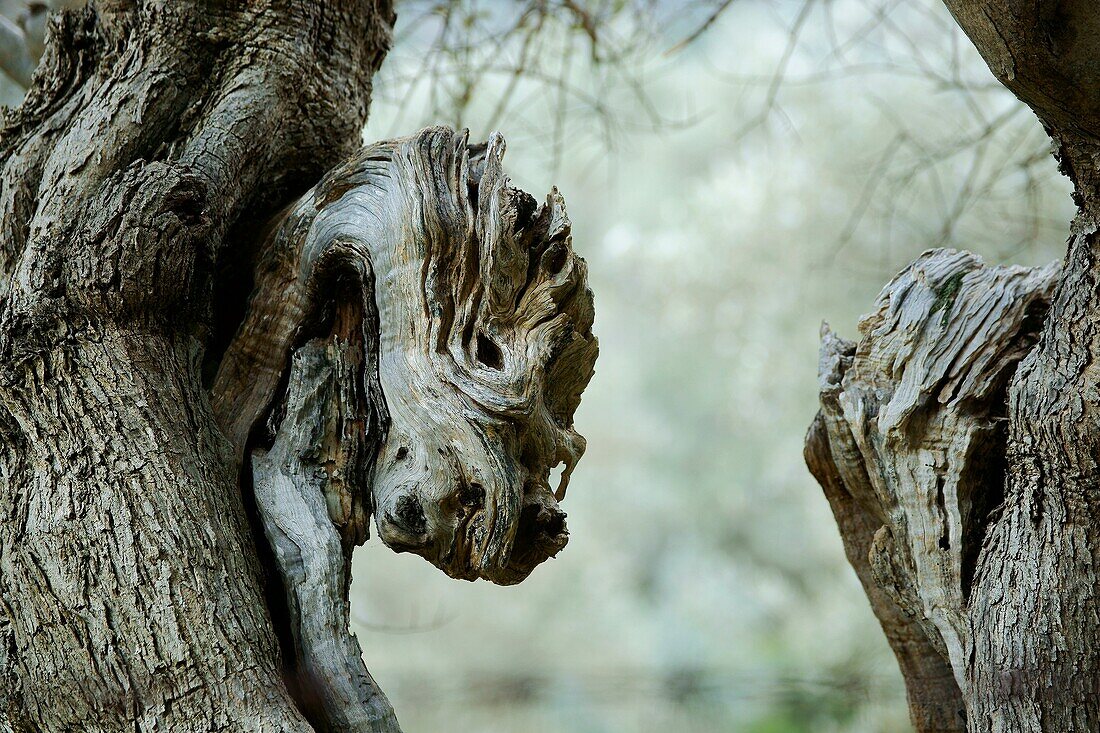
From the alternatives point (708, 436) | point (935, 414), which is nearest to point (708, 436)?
point (708, 436)

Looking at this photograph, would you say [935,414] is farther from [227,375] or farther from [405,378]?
[227,375]

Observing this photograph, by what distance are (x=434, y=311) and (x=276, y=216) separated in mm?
285

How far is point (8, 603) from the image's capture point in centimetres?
96

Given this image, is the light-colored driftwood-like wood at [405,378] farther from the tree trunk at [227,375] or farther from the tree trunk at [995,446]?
the tree trunk at [995,446]

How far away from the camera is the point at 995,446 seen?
1129 millimetres

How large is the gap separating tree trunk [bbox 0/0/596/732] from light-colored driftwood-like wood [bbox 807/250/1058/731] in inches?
13.3

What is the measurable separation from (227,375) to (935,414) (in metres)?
0.77

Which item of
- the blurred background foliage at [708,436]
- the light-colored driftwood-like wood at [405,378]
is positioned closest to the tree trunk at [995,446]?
the light-colored driftwood-like wood at [405,378]

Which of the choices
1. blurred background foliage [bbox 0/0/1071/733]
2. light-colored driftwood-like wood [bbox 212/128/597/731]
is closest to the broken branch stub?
light-colored driftwood-like wood [bbox 212/128/597/731]

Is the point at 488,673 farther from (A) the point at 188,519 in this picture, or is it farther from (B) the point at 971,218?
(A) the point at 188,519

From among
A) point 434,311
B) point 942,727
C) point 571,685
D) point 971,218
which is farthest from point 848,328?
point 434,311

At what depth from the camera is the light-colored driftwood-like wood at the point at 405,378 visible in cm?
101

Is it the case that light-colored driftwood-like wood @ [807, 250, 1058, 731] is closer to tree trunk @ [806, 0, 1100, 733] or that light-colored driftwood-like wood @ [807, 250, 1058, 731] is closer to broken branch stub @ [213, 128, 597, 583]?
tree trunk @ [806, 0, 1100, 733]

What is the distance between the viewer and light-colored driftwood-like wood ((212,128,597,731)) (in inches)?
39.6
